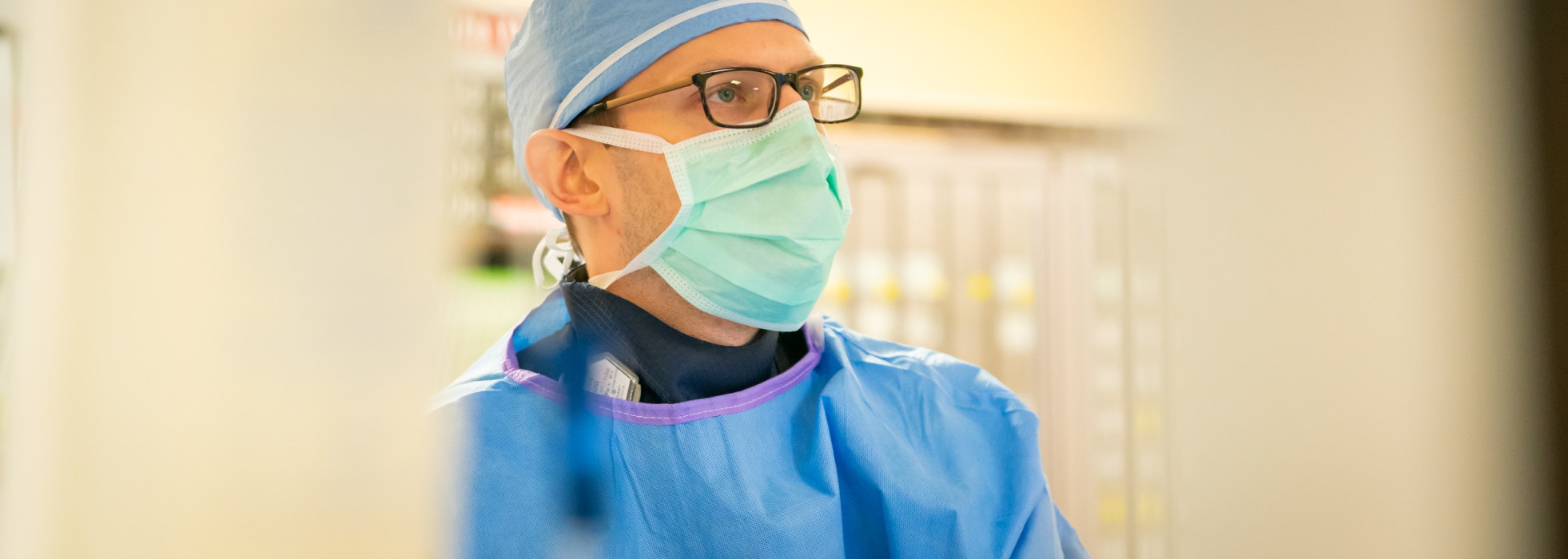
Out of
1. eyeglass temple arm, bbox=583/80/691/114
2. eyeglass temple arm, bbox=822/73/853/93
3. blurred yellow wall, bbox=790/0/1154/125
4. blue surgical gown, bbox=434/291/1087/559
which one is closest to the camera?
blue surgical gown, bbox=434/291/1087/559

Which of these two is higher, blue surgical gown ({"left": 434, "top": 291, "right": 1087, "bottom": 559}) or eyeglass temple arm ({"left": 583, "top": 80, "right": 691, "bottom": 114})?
eyeglass temple arm ({"left": 583, "top": 80, "right": 691, "bottom": 114})

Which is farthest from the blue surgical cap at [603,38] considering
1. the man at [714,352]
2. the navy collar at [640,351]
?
the navy collar at [640,351]

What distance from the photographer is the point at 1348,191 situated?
757 millimetres

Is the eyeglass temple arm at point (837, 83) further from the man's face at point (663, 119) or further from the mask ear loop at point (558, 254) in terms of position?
the mask ear loop at point (558, 254)

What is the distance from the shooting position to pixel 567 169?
84 cm

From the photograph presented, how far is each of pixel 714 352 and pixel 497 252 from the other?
0.32 meters

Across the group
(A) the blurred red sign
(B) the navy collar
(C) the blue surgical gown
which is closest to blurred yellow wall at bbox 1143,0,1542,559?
(C) the blue surgical gown

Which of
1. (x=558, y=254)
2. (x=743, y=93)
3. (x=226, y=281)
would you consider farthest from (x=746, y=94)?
(x=226, y=281)

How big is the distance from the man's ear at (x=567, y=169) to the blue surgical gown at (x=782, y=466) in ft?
0.38

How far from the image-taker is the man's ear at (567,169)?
827 mm

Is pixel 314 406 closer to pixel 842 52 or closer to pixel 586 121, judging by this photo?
pixel 586 121

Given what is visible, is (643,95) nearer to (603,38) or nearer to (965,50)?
(603,38)

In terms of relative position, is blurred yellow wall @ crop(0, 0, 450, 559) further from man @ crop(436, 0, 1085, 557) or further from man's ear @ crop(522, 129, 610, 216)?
man's ear @ crop(522, 129, 610, 216)

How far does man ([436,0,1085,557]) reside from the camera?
688mm
